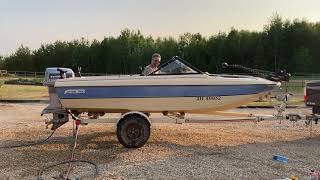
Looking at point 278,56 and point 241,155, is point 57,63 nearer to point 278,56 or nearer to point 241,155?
point 278,56

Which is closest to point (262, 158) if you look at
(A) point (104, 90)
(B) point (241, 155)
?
(B) point (241, 155)

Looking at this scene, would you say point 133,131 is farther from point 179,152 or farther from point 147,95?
point 179,152

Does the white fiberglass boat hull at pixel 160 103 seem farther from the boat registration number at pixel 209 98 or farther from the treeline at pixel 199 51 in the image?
the treeline at pixel 199 51

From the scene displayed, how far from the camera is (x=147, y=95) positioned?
374 inches

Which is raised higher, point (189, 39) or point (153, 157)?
point (189, 39)

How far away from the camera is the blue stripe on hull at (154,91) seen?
949cm

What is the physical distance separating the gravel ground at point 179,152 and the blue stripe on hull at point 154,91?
955mm

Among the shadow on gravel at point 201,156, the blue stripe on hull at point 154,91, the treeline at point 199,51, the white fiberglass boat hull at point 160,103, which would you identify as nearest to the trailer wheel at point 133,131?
the shadow on gravel at point 201,156

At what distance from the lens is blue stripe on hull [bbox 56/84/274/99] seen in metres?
9.49

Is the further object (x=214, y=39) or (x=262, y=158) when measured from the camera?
(x=214, y=39)

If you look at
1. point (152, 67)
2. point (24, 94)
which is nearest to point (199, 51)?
point (24, 94)

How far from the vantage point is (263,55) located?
54.9 metres

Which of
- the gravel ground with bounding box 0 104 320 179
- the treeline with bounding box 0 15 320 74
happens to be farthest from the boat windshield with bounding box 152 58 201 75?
the treeline with bounding box 0 15 320 74

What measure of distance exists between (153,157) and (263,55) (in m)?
47.8
